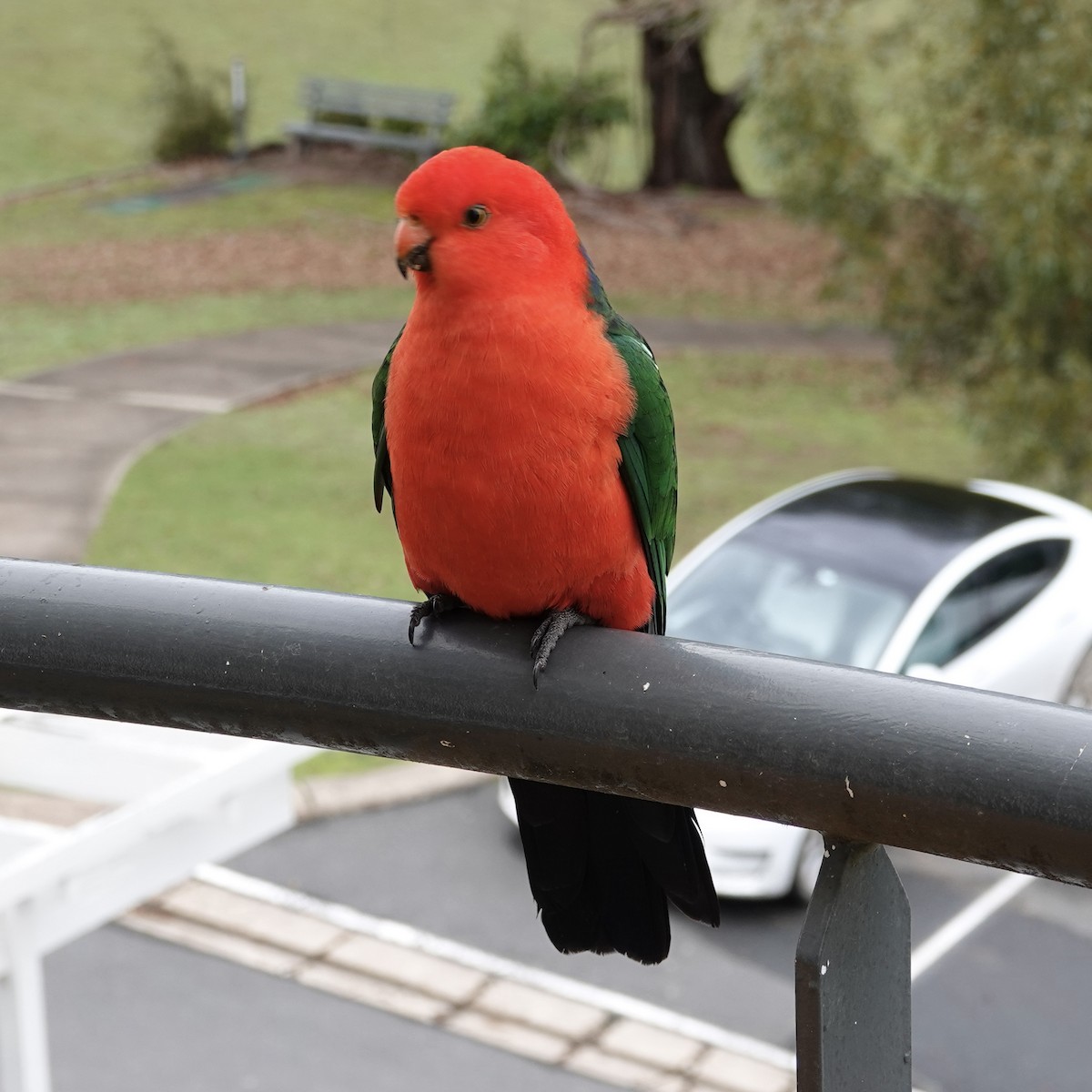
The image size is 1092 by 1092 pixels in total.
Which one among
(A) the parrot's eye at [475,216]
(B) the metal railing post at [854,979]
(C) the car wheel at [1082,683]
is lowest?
(C) the car wheel at [1082,683]

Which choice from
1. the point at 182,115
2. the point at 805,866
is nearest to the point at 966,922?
the point at 805,866

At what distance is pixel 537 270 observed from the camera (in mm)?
2178

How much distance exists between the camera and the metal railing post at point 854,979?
1092 millimetres

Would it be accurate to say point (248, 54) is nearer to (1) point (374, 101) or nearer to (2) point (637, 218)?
(1) point (374, 101)

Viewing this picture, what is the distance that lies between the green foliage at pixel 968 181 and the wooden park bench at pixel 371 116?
16.9 metres

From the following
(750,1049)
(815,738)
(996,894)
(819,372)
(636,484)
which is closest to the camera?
(815,738)

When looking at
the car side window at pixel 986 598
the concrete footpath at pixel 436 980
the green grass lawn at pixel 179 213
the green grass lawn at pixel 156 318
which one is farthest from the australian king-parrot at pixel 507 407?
the green grass lawn at pixel 179 213

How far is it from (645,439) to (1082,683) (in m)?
6.84

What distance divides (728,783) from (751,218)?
27.2m

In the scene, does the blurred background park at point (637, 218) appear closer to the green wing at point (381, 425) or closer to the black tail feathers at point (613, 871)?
the green wing at point (381, 425)

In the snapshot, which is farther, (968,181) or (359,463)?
(359,463)

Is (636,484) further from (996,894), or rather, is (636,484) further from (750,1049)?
(996,894)

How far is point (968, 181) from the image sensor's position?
9.86 meters

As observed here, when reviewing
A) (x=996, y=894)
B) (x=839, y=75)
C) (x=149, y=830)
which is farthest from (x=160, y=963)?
(x=839, y=75)
